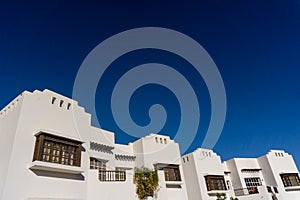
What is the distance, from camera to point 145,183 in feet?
43.8

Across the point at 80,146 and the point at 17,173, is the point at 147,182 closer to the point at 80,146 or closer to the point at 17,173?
the point at 80,146

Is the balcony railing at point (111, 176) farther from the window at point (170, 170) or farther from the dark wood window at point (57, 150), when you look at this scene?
the window at point (170, 170)

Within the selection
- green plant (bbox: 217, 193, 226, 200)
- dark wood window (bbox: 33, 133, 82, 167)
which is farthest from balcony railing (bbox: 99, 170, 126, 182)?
green plant (bbox: 217, 193, 226, 200)

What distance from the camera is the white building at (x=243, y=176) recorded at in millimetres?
20609

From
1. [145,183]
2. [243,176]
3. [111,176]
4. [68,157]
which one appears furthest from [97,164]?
[243,176]

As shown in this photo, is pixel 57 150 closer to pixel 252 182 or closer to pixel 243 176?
pixel 243 176

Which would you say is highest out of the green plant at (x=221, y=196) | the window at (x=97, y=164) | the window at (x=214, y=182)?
the window at (x=97, y=164)

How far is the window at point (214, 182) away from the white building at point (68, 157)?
14cm

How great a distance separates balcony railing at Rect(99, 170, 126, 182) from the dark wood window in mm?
1716

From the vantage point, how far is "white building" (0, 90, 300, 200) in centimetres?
967

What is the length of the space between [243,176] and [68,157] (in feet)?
70.8

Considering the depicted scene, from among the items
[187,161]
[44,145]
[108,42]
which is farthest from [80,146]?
[187,161]

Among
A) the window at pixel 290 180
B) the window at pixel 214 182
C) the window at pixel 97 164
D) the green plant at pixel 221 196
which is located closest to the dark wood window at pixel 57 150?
the window at pixel 97 164

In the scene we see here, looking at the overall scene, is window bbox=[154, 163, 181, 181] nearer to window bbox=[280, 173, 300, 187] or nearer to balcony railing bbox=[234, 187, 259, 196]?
balcony railing bbox=[234, 187, 259, 196]
